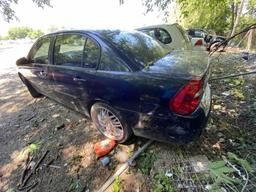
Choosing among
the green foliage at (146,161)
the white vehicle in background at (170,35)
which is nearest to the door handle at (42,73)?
the green foliage at (146,161)

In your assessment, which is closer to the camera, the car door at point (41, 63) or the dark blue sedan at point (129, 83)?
the dark blue sedan at point (129, 83)

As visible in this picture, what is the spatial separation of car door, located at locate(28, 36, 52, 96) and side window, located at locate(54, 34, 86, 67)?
0.30 meters

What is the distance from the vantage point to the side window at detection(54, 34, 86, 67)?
Answer: 9.83 feet

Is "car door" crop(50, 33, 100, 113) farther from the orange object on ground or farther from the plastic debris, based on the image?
the plastic debris

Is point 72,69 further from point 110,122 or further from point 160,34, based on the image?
point 160,34

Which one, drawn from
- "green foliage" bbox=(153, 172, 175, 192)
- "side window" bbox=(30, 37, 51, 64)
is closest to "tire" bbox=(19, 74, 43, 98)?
"side window" bbox=(30, 37, 51, 64)

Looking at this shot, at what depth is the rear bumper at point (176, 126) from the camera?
2.14 m

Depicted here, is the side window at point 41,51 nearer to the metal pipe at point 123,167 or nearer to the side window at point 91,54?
the side window at point 91,54

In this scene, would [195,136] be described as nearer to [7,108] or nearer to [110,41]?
[110,41]

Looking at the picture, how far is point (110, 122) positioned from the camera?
2910mm

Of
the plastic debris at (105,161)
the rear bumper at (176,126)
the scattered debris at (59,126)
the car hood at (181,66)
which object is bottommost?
the scattered debris at (59,126)

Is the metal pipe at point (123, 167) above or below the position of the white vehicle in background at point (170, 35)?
below

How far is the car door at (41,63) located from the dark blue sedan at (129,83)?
0.18 feet

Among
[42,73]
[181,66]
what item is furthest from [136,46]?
[42,73]
